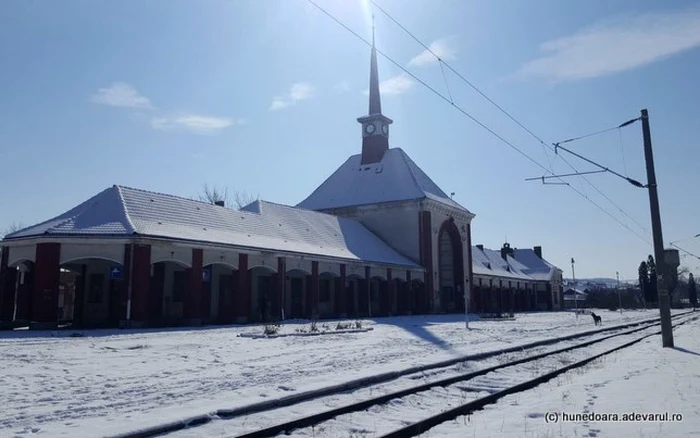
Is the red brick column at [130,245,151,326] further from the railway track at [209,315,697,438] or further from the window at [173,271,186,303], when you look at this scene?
the railway track at [209,315,697,438]

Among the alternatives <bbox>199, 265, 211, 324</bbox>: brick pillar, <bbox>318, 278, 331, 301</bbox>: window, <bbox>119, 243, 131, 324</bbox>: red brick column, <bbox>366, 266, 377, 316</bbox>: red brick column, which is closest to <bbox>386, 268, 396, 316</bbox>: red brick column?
<bbox>366, 266, 377, 316</bbox>: red brick column

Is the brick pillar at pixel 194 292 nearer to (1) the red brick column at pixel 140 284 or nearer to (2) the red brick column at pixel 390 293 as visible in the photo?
(1) the red brick column at pixel 140 284

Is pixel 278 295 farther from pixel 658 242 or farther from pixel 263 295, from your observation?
pixel 658 242

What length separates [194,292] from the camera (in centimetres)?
2648

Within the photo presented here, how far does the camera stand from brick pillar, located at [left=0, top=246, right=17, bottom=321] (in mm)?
25562

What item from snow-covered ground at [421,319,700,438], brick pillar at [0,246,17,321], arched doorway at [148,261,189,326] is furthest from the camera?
arched doorway at [148,261,189,326]

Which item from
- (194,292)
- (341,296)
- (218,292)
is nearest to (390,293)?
(341,296)

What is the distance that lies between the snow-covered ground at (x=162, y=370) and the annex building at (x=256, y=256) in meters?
5.87

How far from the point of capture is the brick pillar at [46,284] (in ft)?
75.6

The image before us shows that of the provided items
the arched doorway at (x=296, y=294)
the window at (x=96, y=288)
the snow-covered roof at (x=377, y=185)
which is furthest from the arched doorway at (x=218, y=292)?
the snow-covered roof at (x=377, y=185)

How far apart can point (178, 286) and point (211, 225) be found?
151 inches

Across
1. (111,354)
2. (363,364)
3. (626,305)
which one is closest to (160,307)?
(111,354)

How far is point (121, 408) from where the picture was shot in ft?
26.5

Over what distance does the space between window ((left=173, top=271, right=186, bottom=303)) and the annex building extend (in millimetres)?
72
